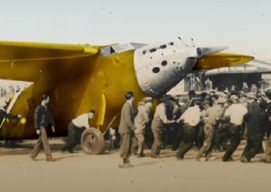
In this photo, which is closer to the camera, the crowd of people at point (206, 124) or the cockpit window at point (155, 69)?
the crowd of people at point (206, 124)

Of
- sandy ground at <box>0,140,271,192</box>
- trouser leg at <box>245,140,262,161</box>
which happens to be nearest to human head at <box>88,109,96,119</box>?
sandy ground at <box>0,140,271,192</box>

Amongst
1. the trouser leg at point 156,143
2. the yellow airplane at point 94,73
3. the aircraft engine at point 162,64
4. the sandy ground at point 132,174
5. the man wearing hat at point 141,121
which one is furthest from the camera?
the yellow airplane at point 94,73

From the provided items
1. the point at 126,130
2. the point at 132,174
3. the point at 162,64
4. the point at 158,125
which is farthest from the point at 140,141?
the point at 132,174

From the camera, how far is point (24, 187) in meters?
8.95

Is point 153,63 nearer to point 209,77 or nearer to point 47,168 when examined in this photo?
point 47,168

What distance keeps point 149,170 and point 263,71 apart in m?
13.8

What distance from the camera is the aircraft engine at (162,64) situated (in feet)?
44.2

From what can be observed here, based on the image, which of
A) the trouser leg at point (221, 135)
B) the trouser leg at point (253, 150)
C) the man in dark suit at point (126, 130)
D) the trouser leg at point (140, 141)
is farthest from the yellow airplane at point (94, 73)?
the trouser leg at point (253, 150)

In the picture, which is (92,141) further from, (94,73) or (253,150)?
(253,150)

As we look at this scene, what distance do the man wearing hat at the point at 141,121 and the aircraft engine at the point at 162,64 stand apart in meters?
0.87

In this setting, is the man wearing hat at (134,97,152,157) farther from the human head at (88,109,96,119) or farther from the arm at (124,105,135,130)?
the arm at (124,105,135,130)

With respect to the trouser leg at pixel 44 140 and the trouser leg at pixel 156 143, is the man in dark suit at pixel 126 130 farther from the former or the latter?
the trouser leg at pixel 44 140

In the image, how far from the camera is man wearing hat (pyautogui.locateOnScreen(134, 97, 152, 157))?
12.7 metres

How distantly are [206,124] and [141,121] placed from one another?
5.12ft
